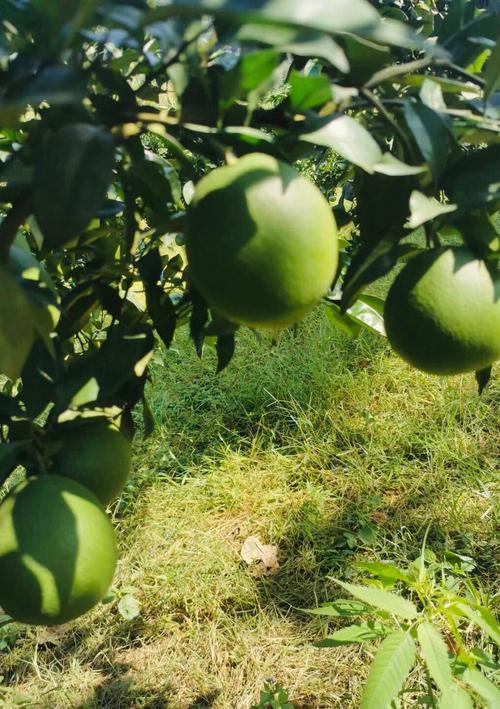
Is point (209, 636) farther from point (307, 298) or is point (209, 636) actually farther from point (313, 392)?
point (307, 298)

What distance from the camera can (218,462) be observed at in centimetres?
196

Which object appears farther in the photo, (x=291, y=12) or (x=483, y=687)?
(x=483, y=687)

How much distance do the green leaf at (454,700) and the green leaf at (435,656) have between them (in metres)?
0.01

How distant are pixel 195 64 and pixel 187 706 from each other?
1.20 m

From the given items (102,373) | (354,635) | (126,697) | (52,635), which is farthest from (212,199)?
(52,635)

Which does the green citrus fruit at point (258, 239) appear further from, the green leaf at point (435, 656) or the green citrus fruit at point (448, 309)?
the green leaf at point (435, 656)

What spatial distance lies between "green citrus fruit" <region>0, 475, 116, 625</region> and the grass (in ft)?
2.34

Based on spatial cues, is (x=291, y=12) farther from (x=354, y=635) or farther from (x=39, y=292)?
(x=354, y=635)

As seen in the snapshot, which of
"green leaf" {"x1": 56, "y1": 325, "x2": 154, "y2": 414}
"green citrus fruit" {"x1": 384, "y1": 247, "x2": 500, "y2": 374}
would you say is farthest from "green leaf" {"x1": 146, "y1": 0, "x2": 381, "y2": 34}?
"green leaf" {"x1": 56, "y1": 325, "x2": 154, "y2": 414}

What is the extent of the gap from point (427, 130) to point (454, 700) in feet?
2.47

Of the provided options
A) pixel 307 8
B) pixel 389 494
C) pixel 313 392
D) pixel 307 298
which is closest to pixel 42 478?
pixel 307 298

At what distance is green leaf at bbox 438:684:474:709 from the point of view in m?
0.94

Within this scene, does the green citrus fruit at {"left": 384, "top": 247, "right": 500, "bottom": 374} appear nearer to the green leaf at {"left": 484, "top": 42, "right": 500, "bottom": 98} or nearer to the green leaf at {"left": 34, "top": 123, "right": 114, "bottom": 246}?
the green leaf at {"left": 484, "top": 42, "right": 500, "bottom": 98}

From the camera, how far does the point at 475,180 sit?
0.56 m
